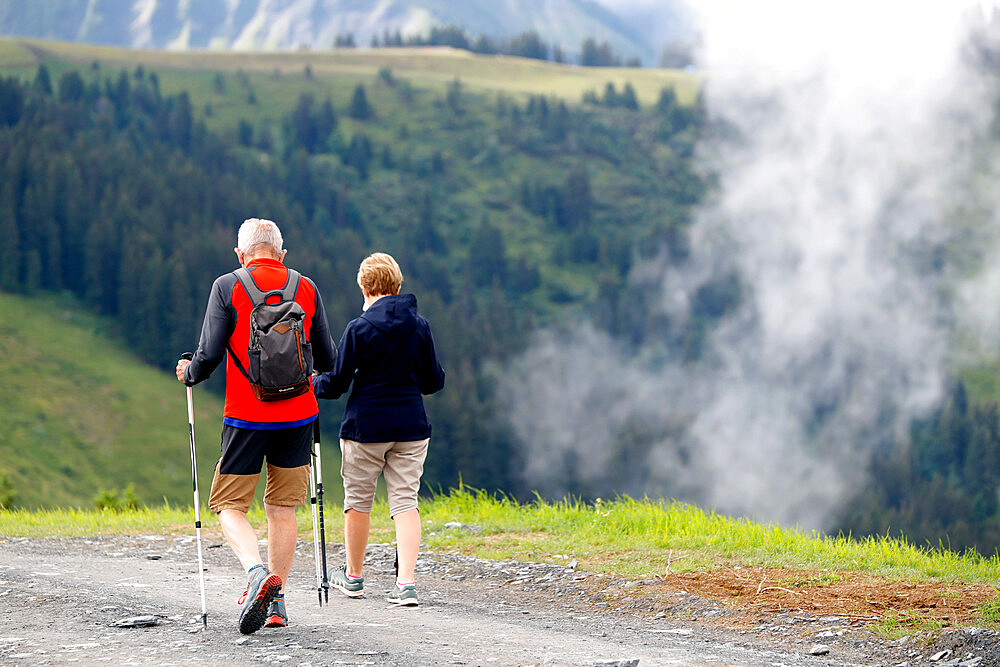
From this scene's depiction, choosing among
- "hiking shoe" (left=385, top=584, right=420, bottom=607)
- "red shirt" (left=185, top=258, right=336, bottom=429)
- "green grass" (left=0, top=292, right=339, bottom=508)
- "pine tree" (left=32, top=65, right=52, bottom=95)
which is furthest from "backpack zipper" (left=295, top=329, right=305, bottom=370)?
"pine tree" (left=32, top=65, right=52, bottom=95)

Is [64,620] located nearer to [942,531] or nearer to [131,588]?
[131,588]

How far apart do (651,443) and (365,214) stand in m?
73.5

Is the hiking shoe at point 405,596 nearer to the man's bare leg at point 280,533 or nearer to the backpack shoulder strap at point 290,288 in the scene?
the man's bare leg at point 280,533

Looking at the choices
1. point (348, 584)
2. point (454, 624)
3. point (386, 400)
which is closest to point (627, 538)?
point (348, 584)

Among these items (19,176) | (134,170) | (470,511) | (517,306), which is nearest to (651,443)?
(517,306)

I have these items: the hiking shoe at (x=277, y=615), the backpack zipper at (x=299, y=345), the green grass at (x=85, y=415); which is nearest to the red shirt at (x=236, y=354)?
the backpack zipper at (x=299, y=345)

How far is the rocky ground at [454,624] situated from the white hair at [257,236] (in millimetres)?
2562

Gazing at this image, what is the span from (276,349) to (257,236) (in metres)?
0.88

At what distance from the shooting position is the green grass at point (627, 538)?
29.0 feet

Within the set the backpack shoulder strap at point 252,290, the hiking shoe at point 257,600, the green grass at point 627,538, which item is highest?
the backpack shoulder strap at point 252,290

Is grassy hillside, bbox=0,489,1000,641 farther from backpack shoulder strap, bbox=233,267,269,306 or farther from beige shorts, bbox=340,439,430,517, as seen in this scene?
backpack shoulder strap, bbox=233,267,269,306

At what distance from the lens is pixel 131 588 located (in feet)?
27.8

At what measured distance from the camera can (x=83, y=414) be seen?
11156cm

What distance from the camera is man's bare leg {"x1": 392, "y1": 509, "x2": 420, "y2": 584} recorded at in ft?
25.5
